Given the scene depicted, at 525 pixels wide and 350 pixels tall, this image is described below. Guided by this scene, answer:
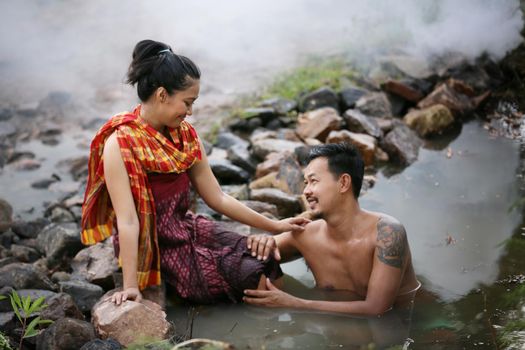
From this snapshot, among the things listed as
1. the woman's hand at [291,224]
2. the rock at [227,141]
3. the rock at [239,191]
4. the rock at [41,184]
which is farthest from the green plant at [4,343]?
the rock at [227,141]

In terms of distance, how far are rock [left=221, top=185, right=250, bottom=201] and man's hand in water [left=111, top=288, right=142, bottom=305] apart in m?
2.06

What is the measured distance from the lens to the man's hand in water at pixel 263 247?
4.01m

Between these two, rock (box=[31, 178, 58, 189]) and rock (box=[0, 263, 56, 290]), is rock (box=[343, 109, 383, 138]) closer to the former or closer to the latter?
rock (box=[31, 178, 58, 189])

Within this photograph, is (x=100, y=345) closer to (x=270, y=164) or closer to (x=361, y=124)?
(x=270, y=164)

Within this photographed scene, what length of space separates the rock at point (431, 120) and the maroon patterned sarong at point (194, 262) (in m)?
3.71

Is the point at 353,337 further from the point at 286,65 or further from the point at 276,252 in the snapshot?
the point at 286,65

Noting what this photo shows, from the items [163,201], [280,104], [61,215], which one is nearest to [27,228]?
[61,215]

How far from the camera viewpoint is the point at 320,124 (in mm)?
6812

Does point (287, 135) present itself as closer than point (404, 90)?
Yes

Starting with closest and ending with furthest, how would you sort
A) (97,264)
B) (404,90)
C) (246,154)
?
(97,264), (246,154), (404,90)

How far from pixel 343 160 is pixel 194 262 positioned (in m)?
1.21

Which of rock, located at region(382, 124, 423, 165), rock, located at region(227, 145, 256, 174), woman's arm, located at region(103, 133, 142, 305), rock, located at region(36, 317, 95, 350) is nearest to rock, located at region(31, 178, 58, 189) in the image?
rock, located at region(227, 145, 256, 174)

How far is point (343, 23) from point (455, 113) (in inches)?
161

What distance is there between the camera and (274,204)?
5438 mm
